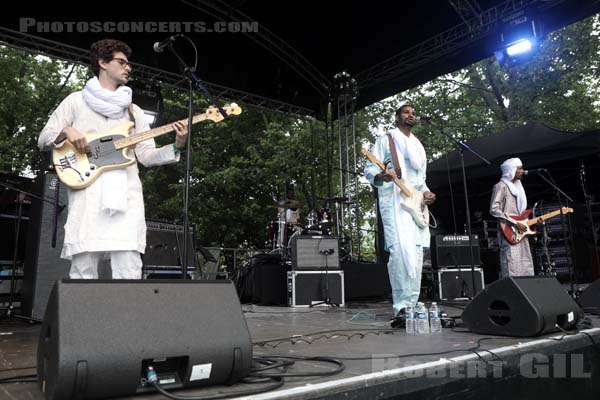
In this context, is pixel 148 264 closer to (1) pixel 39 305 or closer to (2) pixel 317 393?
(1) pixel 39 305

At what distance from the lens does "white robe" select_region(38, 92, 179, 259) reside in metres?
2.49

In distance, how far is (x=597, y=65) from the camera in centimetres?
1642

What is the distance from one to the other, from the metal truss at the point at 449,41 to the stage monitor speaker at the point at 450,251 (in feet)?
10.3

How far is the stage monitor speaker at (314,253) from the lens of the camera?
7.08 m

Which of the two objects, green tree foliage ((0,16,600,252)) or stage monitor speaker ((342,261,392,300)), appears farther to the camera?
green tree foliage ((0,16,600,252))

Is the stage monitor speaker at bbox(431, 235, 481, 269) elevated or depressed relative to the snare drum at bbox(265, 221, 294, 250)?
depressed

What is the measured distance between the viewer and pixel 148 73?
8.19 meters

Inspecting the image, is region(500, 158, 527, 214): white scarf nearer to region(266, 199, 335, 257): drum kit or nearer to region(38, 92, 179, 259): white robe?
region(266, 199, 335, 257): drum kit

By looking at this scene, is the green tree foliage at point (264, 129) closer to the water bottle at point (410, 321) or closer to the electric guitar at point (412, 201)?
the electric guitar at point (412, 201)

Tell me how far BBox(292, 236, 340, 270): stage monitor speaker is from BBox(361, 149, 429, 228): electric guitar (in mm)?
2959

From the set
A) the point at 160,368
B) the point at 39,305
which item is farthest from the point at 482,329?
the point at 39,305

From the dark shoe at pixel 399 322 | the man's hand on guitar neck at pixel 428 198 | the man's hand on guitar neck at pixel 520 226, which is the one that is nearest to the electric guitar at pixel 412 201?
the man's hand on guitar neck at pixel 428 198

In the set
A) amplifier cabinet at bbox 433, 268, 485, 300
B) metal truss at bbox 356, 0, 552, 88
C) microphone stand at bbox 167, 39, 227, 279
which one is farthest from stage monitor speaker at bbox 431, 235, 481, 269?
microphone stand at bbox 167, 39, 227, 279

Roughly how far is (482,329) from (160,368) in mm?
2453
